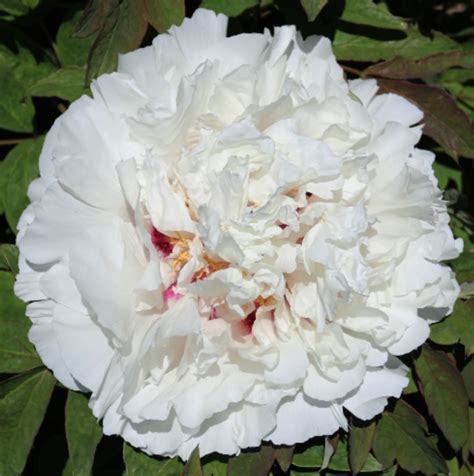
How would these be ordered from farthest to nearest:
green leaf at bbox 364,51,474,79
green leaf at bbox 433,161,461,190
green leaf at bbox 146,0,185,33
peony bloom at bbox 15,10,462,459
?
1. green leaf at bbox 433,161,461,190
2. green leaf at bbox 364,51,474,79
3. green leaf at bbox 146,0,185,33
4. peony bloom at bbox 15,10,462,459

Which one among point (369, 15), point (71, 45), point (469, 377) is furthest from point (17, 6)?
point (469, 377)

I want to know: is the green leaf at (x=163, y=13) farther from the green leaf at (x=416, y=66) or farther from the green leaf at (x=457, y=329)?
the green leaf at (x=457, y=329)

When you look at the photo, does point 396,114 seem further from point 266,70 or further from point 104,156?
point 104,156

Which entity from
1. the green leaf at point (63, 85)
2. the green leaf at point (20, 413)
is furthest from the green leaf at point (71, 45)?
the green leaf at point (20, 413)

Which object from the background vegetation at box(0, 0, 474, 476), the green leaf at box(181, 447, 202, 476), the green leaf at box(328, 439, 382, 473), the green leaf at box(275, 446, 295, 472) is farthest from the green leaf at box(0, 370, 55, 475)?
the green leaf at box(328, 439, 382, 473)

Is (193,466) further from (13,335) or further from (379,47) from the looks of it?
(379,47)

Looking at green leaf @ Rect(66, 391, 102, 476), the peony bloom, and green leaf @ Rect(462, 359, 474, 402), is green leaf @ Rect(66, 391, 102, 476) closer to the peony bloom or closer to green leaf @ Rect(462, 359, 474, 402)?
the peony bloom

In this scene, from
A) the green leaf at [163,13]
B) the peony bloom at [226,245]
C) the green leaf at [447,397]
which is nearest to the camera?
the peony bloom at [226,245]
